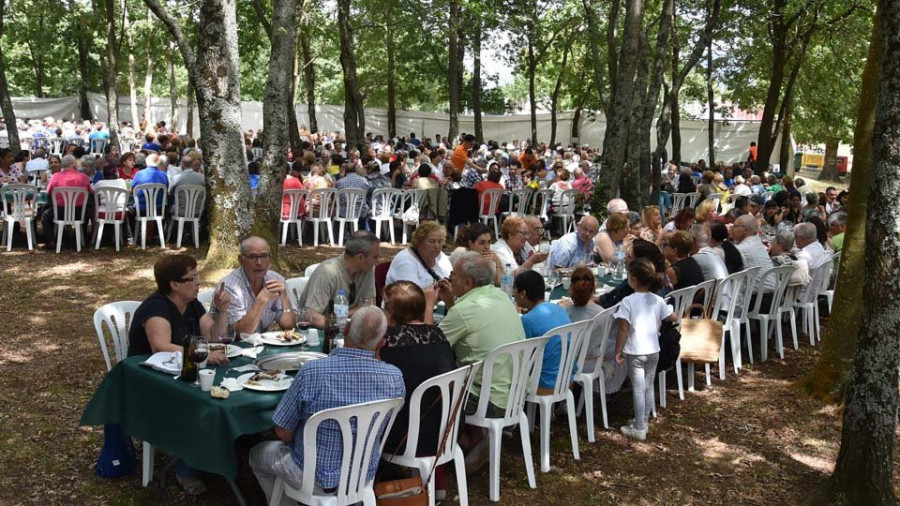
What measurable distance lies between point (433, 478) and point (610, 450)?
1889 mm

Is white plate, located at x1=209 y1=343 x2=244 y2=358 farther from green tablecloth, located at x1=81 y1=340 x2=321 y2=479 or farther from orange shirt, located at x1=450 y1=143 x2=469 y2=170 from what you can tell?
orange shirt, located at x1=450 y1=143 x2=469 y2=170

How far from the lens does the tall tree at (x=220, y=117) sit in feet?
28.7

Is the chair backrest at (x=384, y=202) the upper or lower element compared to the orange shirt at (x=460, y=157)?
lower

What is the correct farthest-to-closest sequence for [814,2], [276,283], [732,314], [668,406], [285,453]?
[814,2], [732,314], [668,406], [276,283], [285,453]

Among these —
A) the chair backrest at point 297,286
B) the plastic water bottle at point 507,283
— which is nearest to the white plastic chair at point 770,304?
the plastic water bottle at point 507,283

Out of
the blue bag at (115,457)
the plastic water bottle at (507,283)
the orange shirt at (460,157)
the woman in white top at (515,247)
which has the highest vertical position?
the orange shirt at (460,157)

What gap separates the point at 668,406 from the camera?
672 cm

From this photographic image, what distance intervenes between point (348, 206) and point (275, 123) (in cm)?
332

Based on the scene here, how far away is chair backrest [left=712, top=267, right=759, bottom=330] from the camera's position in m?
7.28

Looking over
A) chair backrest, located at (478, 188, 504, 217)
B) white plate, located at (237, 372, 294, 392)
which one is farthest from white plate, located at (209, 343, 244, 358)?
chair backrest, located at (478, 188, 504, 217)

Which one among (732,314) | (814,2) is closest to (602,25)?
(814,2)

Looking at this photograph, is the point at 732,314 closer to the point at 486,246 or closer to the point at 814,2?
the point at 486,246

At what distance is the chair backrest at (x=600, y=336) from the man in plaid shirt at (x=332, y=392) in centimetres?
227

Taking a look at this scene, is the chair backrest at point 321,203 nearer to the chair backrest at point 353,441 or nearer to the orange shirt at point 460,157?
the orange shirt at point 460,157
